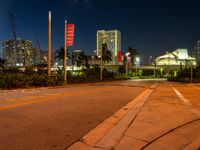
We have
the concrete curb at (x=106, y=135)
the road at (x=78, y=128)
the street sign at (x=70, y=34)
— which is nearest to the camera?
the concrete curb at (x=106, y=135)

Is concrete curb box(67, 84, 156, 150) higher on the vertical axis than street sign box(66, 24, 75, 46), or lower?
lower

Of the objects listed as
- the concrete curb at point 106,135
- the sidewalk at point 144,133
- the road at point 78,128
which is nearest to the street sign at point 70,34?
the road at point 78,128

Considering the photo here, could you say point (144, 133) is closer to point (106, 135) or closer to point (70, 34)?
point (106, 135)

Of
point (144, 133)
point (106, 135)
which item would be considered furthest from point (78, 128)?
point (144, 133)

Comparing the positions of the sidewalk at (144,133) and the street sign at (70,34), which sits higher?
the street sign at (70,34)

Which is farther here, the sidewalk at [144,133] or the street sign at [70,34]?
the street sign at [70,34]

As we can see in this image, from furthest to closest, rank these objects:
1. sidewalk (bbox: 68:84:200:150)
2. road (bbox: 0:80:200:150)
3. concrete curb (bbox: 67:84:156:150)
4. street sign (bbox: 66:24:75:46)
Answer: street sign (bbox: 66:24:75:46), road (bbox: 0:80:200:150), sidewalk (bbox: 68:84:200:150), concrete curb (bbox: 67:84:156:150)

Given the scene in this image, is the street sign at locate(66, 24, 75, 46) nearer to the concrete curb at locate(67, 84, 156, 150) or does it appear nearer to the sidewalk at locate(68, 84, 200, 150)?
the sidewalk at locate(68, 84, 200, 150)

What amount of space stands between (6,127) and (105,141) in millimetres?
2890

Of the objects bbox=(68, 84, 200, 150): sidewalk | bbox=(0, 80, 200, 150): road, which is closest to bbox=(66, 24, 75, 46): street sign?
bbox=(0, 80, 200, 150): road

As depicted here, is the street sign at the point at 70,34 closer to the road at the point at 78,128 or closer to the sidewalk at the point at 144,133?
the road at the point at 78,128

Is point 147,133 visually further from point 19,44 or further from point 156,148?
point 19,44

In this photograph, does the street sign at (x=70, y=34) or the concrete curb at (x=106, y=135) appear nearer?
the concrete curb at (x=106, y=135)

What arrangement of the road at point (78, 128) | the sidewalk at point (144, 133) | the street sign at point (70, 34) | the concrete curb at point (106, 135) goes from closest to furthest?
the concrete curb at point (106, 135) → the sidewalk at point (144, 133) → the road at point (78, 128) → the street sign at point (70, 34)
